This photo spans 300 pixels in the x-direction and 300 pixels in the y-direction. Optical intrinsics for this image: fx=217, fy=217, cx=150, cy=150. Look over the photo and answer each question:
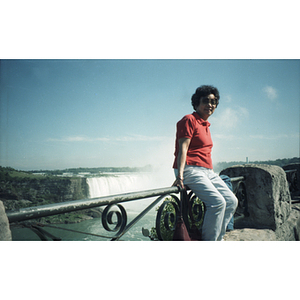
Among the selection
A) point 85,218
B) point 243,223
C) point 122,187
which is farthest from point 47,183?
point 243,223

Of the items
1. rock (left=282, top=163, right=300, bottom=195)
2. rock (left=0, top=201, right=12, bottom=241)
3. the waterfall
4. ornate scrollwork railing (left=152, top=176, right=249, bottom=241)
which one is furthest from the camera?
the waterfall

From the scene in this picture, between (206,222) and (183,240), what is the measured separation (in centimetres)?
26

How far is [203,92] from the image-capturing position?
215 cm

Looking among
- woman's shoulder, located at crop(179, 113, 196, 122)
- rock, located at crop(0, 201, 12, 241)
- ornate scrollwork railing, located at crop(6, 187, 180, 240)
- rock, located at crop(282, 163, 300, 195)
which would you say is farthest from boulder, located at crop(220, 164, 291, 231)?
rock, located at crop(0, 201, 12, 241)

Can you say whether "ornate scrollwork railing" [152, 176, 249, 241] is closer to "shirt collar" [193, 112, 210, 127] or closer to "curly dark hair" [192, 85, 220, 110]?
"shirt collar" [193, 112, 210, 127]

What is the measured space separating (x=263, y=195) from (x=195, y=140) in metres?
1.28

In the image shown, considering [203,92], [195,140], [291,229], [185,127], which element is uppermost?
[203,92]

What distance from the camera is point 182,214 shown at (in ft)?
5.99

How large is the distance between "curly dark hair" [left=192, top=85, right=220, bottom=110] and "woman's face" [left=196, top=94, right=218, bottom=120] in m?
0.04

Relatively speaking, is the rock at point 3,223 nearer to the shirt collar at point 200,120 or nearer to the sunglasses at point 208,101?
the shirt collar at point 200,120

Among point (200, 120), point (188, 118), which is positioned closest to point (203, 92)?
point (200, 120)

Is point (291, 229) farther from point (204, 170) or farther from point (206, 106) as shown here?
point (206, 106)

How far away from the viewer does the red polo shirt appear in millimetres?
1884

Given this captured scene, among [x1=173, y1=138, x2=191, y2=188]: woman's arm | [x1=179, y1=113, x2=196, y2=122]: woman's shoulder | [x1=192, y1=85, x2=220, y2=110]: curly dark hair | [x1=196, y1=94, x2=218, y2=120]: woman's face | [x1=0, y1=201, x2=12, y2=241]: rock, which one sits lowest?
[x1=0, y1=201, x2=12, y2=241]: rock
